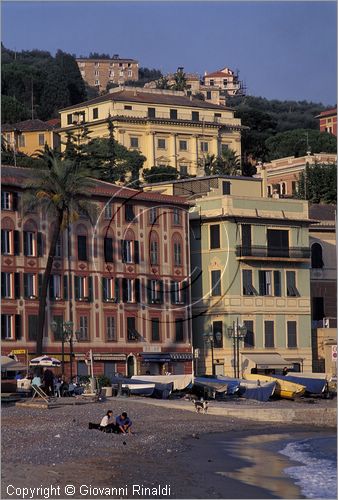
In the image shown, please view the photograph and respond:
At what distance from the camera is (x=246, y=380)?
241 ft

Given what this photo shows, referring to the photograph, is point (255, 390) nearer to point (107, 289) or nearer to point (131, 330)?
point (131, 330)

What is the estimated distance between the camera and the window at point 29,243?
79.9m

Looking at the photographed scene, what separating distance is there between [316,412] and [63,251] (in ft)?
76.2

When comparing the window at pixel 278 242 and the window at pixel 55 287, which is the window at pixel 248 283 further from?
the window at pixel 55 287

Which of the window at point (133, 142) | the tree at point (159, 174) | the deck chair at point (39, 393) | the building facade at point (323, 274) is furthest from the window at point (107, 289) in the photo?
the window at point (133, 142)

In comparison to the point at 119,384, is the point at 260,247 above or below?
above

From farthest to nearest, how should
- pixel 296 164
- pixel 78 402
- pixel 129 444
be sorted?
pixel 296 164 < pixel 78 402 < pixel 129 444

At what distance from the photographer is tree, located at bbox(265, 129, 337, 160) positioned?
161 meters

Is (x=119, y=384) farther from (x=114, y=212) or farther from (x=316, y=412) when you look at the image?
(x=114, y=212)

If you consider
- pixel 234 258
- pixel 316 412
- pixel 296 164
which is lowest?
pixel 316 412

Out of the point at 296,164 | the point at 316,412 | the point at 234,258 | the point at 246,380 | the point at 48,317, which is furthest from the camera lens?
the point at 296,164

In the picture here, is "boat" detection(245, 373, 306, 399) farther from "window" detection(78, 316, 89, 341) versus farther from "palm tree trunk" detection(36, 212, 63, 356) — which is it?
"window" detection(78, 316, 89, 341)

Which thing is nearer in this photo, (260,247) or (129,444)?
(129,444)

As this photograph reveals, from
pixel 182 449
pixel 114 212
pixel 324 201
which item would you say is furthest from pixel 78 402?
pixel 324 201
